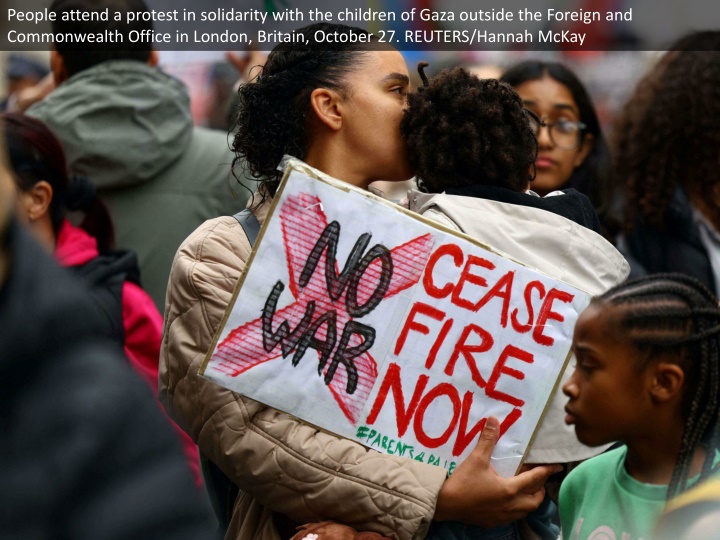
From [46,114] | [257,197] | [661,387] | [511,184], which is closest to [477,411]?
[661,387]

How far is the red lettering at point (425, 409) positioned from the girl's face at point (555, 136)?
82.3 inches

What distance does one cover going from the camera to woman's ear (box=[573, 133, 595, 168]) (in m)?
4.41

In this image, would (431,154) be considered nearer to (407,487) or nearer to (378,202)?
(378,202)

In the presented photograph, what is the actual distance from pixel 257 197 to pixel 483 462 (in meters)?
0.86

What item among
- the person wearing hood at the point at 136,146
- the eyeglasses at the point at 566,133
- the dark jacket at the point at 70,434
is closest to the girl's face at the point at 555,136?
the eyeglasses at the point at 566,133

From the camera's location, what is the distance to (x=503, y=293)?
2.33m

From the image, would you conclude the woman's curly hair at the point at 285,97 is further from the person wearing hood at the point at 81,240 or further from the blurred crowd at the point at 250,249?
Result: the person wearing hood at the point at 81,240

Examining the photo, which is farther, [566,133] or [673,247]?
[566,133]

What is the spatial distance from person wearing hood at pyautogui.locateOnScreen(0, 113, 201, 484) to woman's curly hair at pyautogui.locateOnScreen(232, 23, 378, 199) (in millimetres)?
980

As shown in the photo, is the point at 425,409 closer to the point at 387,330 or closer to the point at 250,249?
the point at 387,330

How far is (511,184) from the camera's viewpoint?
99.7 inches

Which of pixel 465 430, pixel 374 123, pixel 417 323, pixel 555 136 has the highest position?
pixel 374 123

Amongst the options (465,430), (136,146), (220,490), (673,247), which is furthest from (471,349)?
(136,146)

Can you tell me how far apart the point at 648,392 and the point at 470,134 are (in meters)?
0.72
